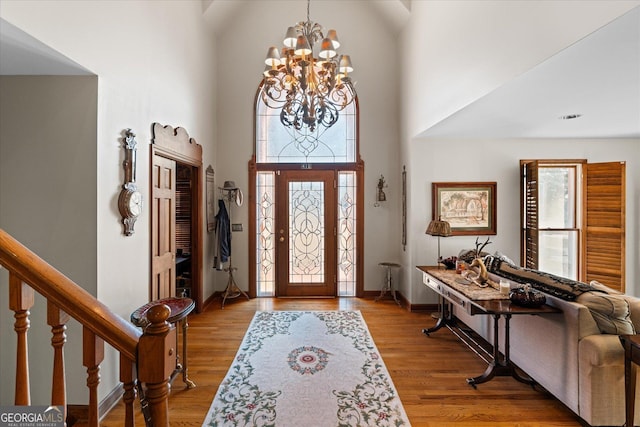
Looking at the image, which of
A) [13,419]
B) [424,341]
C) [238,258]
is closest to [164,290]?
[238,258]

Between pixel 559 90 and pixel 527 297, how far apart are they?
1634mm

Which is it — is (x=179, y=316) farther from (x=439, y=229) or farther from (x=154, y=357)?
(x=439, y=229)

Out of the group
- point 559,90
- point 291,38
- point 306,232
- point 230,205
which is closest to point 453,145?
point 559,90

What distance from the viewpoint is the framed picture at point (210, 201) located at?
4742 mm

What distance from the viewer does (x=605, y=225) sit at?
4.35 meters

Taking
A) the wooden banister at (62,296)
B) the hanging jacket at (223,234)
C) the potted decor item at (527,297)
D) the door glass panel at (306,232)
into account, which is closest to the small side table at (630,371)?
the potted decor item at (527,297)

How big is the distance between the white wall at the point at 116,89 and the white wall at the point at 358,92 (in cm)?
154

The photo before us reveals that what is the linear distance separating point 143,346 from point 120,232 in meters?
1.94

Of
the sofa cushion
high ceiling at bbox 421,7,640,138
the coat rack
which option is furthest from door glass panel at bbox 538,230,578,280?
the coat rack

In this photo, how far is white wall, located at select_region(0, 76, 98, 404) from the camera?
2172 millimetres

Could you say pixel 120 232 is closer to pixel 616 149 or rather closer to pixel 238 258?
pixel 238 258

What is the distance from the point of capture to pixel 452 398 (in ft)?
8.08

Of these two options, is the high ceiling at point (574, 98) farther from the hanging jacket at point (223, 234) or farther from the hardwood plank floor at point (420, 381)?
the hanging jacket at point (223, 234)

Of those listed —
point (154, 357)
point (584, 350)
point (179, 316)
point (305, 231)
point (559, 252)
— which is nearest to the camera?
point (154, 357)
